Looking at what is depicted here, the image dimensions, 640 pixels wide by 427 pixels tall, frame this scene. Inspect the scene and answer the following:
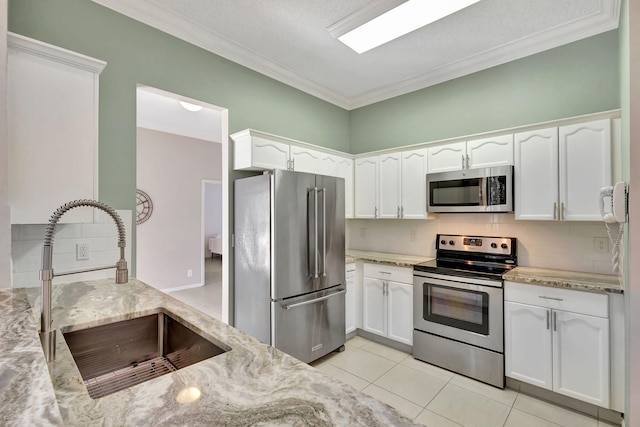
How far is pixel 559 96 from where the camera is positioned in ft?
8.98

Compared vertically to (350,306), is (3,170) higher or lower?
higher

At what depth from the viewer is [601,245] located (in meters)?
2.52

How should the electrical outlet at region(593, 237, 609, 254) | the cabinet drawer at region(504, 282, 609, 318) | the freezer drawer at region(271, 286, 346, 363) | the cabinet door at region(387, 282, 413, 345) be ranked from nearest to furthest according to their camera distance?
1. the cabinet drawer at region(504, 282, 609, 318)
2. the electrical outlet at region(593, 237, 609, 254)
3. the freezer drawer at region(271, 286, 346, 363)
4. the cabinet door at region(387, 282, 413, 345)

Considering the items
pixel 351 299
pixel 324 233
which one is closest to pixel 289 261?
pixel 324 233

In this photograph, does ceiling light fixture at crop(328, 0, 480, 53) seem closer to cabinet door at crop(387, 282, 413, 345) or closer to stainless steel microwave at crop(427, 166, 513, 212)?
stainless steel microwave at crop(427, 166, 513, 212)

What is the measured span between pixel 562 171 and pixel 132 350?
310 centimetres

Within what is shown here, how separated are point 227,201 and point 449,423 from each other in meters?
2.43

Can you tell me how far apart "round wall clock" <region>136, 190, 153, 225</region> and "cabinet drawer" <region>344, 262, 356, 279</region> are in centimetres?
372

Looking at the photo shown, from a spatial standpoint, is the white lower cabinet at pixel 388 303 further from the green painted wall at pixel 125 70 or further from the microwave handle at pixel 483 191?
the green painted wall at pixel 125 70

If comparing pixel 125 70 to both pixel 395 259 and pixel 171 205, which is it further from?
pixel 171 205

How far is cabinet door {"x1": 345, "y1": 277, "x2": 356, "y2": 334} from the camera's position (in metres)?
3.35

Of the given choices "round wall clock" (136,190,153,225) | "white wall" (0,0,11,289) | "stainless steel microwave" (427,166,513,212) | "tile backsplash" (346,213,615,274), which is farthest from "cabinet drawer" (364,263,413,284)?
"round wall clock" (136,190,153,225)

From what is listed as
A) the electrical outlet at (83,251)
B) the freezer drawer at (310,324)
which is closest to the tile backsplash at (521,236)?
the freezer drawer at (310,324)

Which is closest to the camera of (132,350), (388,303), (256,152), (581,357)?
(132,350)
